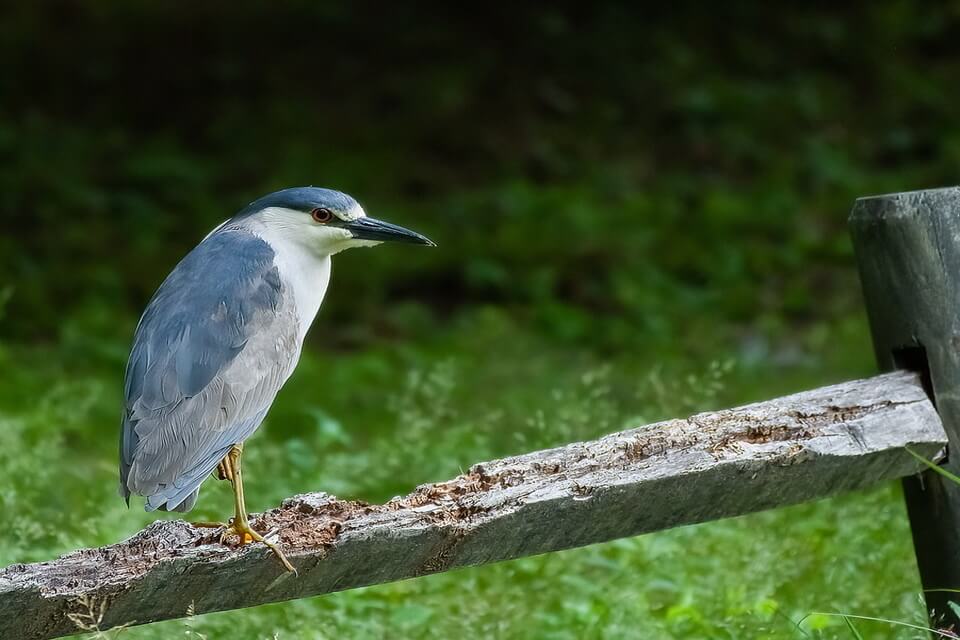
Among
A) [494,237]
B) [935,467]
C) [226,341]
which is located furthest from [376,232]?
[494,237]

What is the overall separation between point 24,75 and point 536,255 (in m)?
4.45

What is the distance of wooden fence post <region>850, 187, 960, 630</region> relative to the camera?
3172mm

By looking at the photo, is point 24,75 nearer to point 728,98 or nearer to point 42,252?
point 42,252

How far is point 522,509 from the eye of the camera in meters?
2.77

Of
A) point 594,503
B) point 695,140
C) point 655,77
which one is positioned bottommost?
point 594,503

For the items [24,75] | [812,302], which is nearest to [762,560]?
[812,302]

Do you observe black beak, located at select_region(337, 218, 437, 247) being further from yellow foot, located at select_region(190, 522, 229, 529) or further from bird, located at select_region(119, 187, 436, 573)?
yellow foot, located at select_region(190, 522, 229, 529)

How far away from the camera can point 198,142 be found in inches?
398

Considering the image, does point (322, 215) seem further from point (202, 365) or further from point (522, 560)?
point (522, 560)

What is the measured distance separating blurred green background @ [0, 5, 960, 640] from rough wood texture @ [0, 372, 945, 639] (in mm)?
525

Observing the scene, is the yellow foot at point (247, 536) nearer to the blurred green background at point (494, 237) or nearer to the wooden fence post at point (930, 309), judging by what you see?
the blurred green background at point (494, 237)

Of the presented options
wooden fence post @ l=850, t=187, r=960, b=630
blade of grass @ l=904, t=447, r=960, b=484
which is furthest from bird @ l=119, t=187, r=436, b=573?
blade of grass @ l=904, t=447, r=960, b=484

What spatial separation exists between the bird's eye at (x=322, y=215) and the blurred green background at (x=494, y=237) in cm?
101

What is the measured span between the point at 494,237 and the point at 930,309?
5.78 metres
